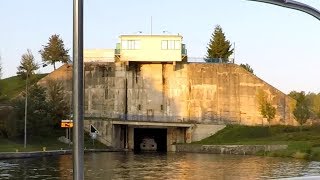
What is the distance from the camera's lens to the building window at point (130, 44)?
7088 cm

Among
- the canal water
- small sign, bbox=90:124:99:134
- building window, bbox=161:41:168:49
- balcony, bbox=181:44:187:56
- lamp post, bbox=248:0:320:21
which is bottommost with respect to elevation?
the canal water

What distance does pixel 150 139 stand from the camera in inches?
3024

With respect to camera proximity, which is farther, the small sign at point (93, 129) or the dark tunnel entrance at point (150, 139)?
the dark tunnel entrance at point (150, 139)

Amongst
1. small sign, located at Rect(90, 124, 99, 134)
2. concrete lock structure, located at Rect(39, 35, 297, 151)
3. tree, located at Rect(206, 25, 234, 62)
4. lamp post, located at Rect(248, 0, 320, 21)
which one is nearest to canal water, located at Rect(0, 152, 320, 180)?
lamp post, located at Rect(248, 0, 320, 21)

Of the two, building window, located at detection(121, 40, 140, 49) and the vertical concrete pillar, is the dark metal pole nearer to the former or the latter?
the vertical concrete pillar

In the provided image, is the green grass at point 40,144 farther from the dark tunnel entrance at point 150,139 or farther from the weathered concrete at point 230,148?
the weathered concrete at point 230,148

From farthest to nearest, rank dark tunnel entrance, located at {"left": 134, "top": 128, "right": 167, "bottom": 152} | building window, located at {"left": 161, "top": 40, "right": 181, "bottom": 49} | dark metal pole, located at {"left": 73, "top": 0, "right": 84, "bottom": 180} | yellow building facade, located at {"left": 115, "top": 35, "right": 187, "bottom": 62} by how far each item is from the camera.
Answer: dark tunnel entrance, located at {"left": 134, "top": 128, "right": 167, "bottom": 152} → building window, located at {"left": 161, "top": 40, "right": 181, "bottom": 49} → yellow building facade, located at {"left": 115, "top": 35, "right": 187, "bottom": 62} → dark metal pole, located at {"left": 73, "top": 0, "right": 84, "bottom": 180}

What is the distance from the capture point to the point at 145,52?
70812 millimetres

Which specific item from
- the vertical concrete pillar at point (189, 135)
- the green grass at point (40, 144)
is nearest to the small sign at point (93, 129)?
the green grass at point (40, 144)

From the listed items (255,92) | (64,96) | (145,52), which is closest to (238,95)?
(255,92)

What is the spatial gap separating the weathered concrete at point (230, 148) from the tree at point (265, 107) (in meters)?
10.0

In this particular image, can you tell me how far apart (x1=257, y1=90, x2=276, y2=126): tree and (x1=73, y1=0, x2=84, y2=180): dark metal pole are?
6442 cm

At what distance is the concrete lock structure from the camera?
6962 centimetres

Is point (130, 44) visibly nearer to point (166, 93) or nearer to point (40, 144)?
point (166, 93)
